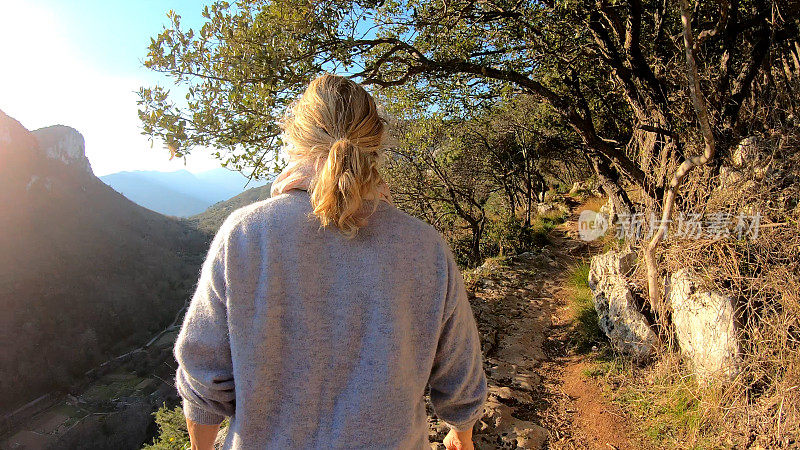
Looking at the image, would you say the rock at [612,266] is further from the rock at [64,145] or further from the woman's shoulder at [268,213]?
the rock at [64,145]

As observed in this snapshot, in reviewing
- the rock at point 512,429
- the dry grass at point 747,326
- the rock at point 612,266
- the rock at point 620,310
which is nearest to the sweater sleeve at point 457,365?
the rock at point 512,429

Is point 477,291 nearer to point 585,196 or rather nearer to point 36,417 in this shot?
point 585,196

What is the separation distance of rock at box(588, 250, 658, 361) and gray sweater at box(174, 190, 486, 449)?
159 inches

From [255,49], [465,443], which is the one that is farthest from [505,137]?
[465,443]

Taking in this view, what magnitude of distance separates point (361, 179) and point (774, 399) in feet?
12.5

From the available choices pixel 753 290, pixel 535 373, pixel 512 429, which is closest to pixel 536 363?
pixel 535 373

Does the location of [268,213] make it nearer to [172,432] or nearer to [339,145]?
[339,145]

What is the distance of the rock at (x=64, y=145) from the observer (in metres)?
62.6

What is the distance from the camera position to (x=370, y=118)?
121 centimetres

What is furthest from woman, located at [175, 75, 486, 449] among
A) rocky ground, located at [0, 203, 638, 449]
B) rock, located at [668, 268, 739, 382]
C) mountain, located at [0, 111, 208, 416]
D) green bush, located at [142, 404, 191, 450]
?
mountain, located at [0, 111, 208, 416]

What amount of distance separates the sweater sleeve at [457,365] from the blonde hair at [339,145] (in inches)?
14.8

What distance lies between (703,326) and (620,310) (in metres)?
0.91

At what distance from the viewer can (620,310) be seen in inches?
181

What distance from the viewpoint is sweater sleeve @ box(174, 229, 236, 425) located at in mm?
1141
